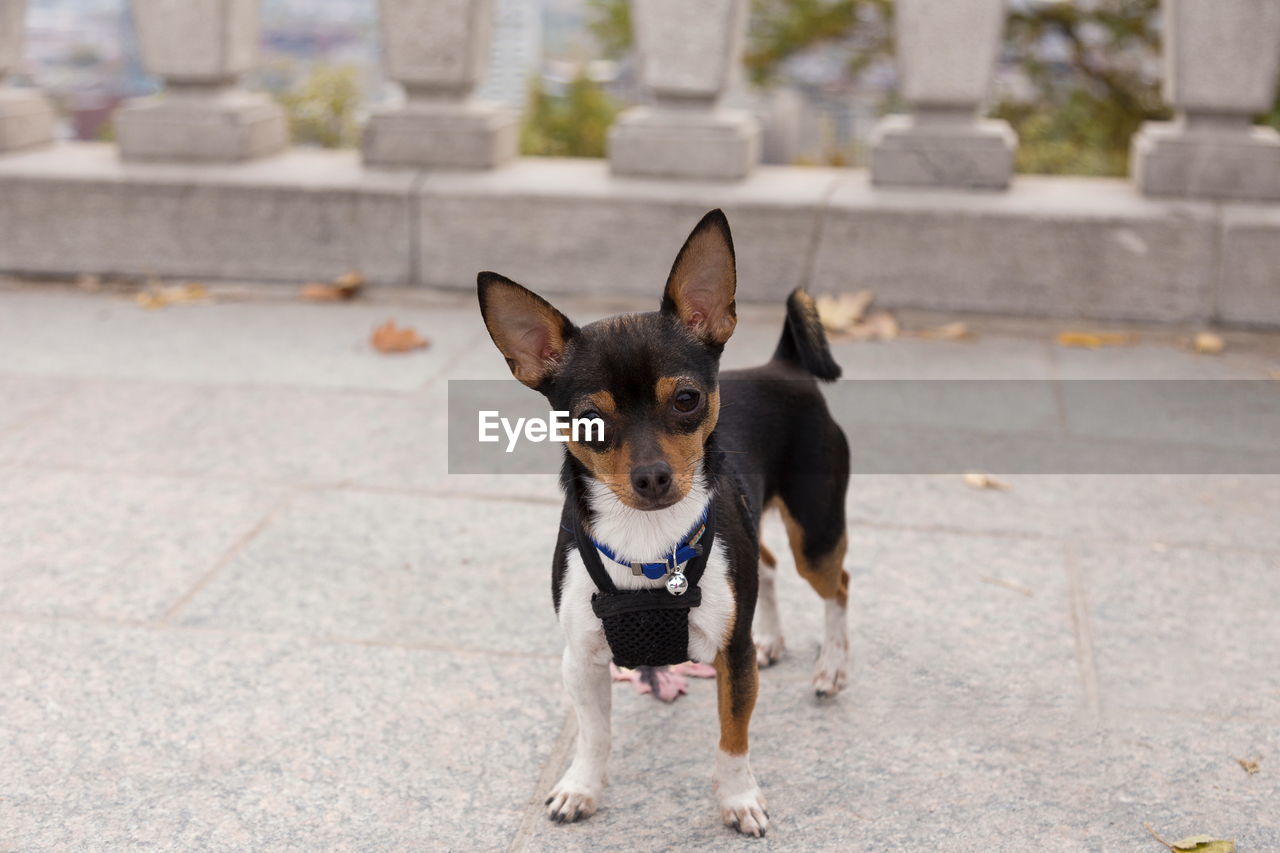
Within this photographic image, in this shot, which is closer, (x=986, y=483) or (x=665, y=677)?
(x=665, y=677)

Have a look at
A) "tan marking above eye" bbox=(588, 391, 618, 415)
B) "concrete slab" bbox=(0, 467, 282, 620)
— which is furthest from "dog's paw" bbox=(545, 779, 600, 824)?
"concrete slab" bbox=(0, 467, 282, 620)

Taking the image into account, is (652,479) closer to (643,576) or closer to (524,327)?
(643,576)

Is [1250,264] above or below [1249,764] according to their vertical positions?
above

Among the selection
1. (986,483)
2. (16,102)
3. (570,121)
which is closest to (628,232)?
(986,483)

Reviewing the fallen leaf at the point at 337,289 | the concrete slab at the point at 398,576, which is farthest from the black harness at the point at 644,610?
the fallen leaf at the point at 337,289

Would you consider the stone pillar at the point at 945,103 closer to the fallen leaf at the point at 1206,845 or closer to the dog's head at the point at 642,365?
the dog's head at the point at 642,365

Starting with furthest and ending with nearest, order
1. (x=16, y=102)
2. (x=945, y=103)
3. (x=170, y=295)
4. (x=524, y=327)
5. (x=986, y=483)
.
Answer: (x=16, y=102)
(x=170, y=295)
(x=945, y=103)
(x=986, y=483)
(x=524, y=327)

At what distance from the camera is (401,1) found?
6.79 metres

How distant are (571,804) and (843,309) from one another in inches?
154

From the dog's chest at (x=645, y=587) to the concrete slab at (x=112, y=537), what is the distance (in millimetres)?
1610

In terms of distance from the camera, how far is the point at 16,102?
7590 millimetres

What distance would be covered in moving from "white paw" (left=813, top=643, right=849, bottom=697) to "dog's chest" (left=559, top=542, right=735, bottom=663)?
2.30 feet

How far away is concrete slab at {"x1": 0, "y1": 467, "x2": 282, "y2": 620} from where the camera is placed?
3.97 meters

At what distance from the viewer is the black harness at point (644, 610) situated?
2.77 meters
